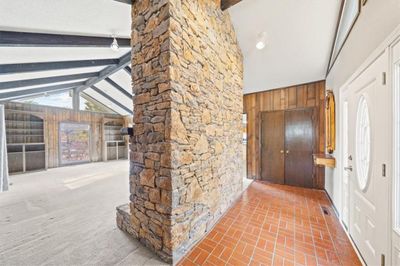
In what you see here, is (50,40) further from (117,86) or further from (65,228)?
(117,86)

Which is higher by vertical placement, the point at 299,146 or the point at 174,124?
the point at 174,124

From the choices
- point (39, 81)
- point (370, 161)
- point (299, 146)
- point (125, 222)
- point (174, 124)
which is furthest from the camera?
point (39, 81)

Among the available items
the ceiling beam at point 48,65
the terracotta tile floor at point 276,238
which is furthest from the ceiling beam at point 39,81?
the terracotta tile floor at point 276,238

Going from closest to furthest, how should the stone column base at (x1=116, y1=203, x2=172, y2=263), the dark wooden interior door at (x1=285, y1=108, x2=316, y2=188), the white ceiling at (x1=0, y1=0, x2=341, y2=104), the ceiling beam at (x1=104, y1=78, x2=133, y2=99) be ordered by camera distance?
the stone column base at (x1=116, y1=203, x2=172, y2=263), the white ceiling at (x1=0, y1=0, x2=341, y2=104), the dark wooden interior door at (x1=285, y1=108, x2=316, y2=188), the ceiling beam at (x1=104, y1=78, x2=133, y2=99)

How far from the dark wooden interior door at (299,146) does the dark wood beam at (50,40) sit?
4665 mm

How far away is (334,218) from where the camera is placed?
2.73 metres

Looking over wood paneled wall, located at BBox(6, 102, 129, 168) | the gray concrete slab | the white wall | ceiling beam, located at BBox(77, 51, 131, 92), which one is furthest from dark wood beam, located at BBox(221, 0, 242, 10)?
wood paneled wall, located at BBox(6, 102, 129, 168)

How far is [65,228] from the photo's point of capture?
2434mm

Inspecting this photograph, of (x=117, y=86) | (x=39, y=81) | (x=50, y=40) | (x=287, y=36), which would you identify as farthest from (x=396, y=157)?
(x=117, y=86)

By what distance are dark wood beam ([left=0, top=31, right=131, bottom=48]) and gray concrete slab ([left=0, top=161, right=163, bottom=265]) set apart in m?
2.92

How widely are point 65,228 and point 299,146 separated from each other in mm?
5199

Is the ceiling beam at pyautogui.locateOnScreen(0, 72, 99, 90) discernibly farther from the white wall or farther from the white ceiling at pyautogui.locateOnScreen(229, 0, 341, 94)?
the white wall

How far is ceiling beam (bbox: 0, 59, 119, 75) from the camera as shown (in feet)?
12.1

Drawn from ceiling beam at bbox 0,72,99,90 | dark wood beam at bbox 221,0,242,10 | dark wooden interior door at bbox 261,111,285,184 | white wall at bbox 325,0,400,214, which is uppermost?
dark wood beam at bbox 221,0,242,10
